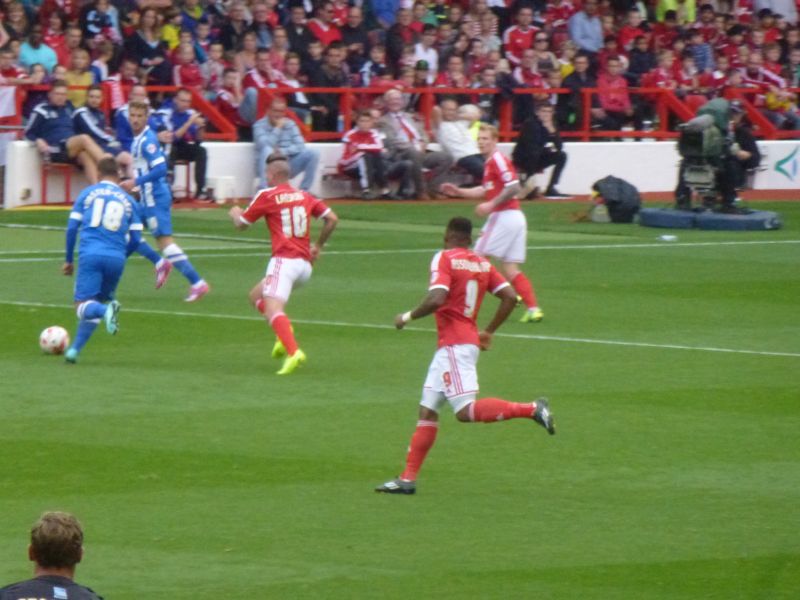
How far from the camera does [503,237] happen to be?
55.4 ft

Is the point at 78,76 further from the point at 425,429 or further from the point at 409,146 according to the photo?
the point at 425,429

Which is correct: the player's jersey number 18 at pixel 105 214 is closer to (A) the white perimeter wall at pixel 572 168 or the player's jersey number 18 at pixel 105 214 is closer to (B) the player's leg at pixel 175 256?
(B) the player's leg at pixel 175 256

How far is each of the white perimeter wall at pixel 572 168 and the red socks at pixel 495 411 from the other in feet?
59.2

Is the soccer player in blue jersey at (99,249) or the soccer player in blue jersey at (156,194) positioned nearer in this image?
the soccer player in blue jersey at (99,249)

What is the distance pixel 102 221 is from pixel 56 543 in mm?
9602

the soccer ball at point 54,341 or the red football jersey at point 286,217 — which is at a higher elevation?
the red football jersey at point 286,217

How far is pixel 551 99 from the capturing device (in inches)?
1276

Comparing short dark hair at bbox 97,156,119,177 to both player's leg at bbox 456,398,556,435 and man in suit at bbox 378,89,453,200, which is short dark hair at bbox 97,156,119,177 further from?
man in suit at bbox 378,89,453,200

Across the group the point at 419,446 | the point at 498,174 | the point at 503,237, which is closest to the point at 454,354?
the point at 419,446

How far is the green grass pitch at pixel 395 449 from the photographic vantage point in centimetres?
842

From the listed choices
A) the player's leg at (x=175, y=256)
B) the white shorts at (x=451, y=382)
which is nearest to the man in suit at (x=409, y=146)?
the player's leg at (x=175, y=256)

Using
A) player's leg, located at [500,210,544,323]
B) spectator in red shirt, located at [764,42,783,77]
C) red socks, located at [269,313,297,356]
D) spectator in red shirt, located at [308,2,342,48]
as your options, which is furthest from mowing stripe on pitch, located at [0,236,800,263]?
spectator in red shirt, located at [764,42,783,77]

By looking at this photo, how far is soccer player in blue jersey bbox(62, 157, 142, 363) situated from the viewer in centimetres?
1433

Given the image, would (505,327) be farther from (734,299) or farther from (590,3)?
(590,3)
